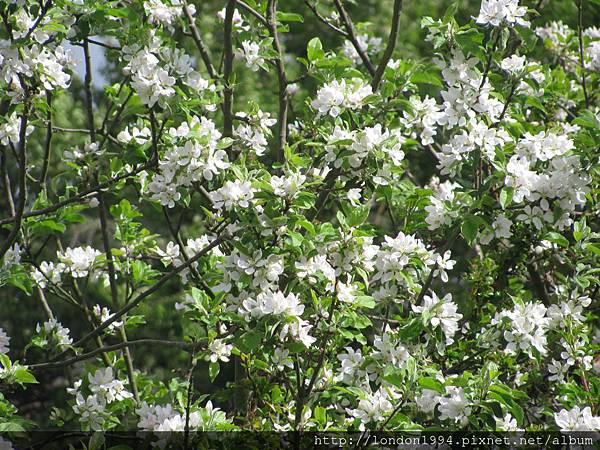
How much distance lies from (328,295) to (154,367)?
6513 mm

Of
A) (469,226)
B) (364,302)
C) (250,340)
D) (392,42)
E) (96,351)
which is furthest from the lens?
(392,42)

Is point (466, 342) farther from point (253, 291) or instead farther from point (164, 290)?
point (164, 290)

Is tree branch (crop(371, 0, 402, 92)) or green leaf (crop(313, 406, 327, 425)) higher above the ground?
tree branch (crop(371, 0, 402, 92))

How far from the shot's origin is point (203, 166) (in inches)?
95.7

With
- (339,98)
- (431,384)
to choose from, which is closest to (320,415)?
(431,384)

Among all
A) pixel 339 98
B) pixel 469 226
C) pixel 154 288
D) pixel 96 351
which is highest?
pixel 339 98

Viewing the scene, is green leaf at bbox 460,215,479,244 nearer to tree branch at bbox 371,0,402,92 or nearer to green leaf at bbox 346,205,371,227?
green leaf at bbox 346,205,371,227

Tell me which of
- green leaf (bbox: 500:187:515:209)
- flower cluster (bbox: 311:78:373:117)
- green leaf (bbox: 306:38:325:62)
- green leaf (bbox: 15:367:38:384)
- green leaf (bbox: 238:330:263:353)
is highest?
green leaf (bbox: 306:38:325:62)

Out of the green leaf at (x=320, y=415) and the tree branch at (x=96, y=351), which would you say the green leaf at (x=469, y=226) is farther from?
the tree branch at (x=96, y=351)

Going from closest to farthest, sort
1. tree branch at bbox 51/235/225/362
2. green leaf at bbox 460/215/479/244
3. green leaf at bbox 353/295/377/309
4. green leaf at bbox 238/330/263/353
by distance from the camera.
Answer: green leaf at bbox 238/330/263/353 < green leaf at bbox 353/295/377/309 < green leaf at bbox 460/215/479/244 < tree branch at bbox 51/235/225/362

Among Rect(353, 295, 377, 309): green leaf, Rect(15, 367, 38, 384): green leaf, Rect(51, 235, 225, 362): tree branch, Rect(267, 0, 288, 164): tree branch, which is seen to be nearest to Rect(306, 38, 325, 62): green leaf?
Rect(267, 0, 288, 164): tree branch

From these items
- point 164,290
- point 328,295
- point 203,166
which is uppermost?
point 164,290

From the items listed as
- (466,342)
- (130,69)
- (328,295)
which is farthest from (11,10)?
(466,342)

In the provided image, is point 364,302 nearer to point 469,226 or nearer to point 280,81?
point 469,226
